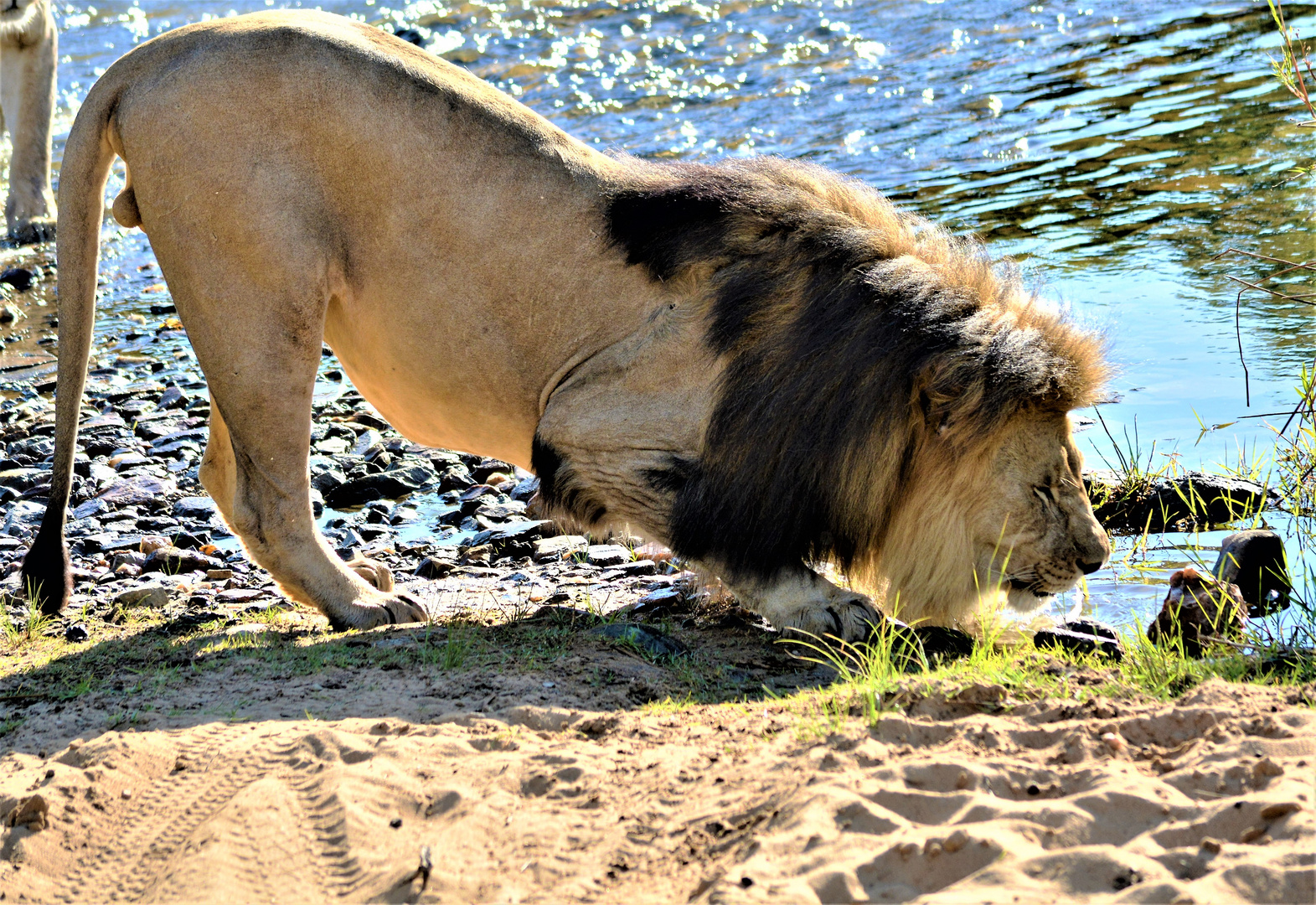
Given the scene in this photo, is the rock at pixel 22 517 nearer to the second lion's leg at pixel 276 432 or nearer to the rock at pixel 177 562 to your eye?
the rock at pixel 177 562

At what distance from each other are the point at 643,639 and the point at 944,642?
919 mm

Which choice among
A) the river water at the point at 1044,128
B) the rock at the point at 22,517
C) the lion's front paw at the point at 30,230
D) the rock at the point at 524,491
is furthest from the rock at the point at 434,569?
the lion's front paw at the point at 30,230

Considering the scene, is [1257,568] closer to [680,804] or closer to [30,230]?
[680,804]

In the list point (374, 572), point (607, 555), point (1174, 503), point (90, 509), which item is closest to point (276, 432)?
point (374, 572)

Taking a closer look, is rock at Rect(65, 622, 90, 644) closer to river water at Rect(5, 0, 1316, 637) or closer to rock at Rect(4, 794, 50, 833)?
rock at Rect(4, 794, 50, 833)

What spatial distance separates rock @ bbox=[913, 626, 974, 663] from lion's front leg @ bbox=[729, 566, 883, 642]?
0.59 ft

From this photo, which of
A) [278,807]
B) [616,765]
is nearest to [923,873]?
[616,765]

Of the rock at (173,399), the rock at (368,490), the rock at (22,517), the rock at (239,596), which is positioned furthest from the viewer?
the rock at (173,399)

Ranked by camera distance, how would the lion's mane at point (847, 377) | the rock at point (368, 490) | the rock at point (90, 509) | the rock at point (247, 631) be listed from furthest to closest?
1. the rock at point (368, 490)
2. the rock at point (90, 509)
3. the rock at point (247, 631)
4. the lion's mane at point (847, 377)

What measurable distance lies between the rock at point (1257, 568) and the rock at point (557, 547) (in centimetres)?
254

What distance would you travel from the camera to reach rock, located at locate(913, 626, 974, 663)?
4.02 metres

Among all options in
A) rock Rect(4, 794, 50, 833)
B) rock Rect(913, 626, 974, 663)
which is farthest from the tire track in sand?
rock Rect(913, 626, 974, 663)

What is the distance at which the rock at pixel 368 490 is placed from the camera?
6.27 meters

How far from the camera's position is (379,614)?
443 cm
